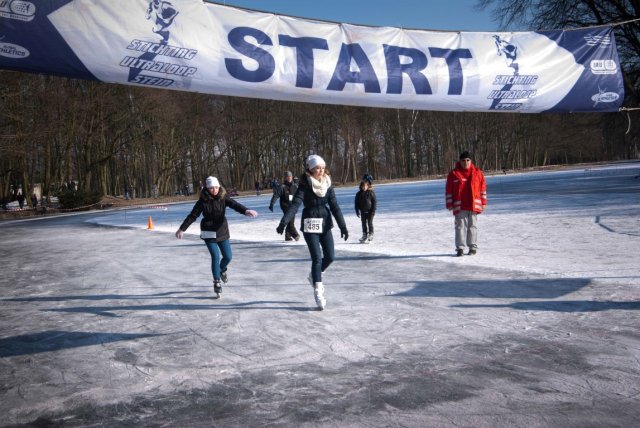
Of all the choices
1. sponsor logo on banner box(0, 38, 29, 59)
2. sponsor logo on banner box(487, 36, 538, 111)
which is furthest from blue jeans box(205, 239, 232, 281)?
sponsor logo on banner box(487, 36, 538, 111)

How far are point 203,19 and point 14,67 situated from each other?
1790mm

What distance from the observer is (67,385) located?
14.3 feet

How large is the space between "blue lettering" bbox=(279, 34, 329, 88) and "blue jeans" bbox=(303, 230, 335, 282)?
1.84 meters

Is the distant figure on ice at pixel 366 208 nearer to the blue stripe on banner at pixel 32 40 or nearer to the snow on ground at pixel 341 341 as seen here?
the snow on ground at pixel 341 341

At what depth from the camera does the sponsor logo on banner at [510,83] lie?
651cm

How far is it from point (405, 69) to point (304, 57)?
1189 millimetres

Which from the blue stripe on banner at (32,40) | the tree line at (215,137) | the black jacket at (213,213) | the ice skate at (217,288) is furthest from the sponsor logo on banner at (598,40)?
the tree line at (215,137)

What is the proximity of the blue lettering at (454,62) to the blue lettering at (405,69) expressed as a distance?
0.19 m

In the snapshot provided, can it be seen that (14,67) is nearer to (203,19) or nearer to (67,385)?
(203,19)

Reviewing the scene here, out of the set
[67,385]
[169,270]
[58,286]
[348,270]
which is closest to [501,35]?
[348,270]

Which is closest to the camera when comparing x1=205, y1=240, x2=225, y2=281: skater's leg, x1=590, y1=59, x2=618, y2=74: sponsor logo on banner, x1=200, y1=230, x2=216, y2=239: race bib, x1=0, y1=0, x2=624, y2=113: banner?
x1=0, y1=0, x2=624, y2=113: banner

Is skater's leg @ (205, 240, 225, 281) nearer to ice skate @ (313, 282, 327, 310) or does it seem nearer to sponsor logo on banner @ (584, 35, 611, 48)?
ice skate @ (313, 282, 327, 310)

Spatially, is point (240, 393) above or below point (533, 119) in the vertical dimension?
below

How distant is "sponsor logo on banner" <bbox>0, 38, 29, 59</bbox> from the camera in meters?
4.70
